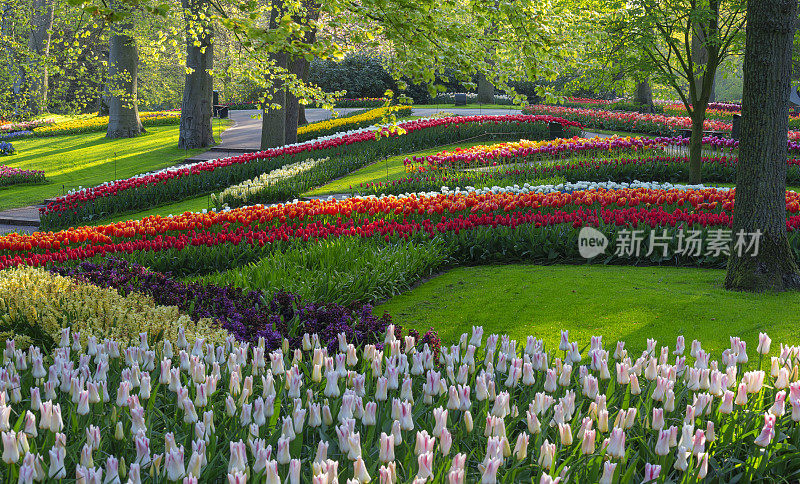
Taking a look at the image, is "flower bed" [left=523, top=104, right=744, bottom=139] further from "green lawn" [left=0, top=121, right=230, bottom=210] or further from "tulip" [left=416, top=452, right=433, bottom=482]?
"tulip" [left=416, top=452, right=433, bottom=482]

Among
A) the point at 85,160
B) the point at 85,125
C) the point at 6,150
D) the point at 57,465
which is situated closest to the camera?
the point at 57,465

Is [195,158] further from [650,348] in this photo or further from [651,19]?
[650,348]

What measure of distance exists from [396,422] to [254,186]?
1143cm

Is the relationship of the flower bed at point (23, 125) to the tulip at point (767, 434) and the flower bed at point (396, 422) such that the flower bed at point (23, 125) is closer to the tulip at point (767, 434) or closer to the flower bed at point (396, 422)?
the flower bed at point (396, 422)

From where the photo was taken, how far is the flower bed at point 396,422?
7.93 ft

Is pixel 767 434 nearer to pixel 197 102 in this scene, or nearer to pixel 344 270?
pixel 344 270

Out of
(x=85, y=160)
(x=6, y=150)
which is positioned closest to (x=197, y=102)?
(x=85, y=160)

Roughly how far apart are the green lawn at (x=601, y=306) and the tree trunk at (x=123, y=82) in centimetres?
1636

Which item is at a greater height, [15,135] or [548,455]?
[15,135]

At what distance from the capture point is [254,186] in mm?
13422

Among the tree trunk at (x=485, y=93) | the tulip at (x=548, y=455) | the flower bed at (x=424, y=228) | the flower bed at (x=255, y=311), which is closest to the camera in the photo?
the tulip at (x=548, y=455)

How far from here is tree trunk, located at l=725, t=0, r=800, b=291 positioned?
5707 mm

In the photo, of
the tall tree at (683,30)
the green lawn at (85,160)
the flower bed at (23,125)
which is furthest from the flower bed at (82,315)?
the flower bed at (23,125)

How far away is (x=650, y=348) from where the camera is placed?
11.8 feet
